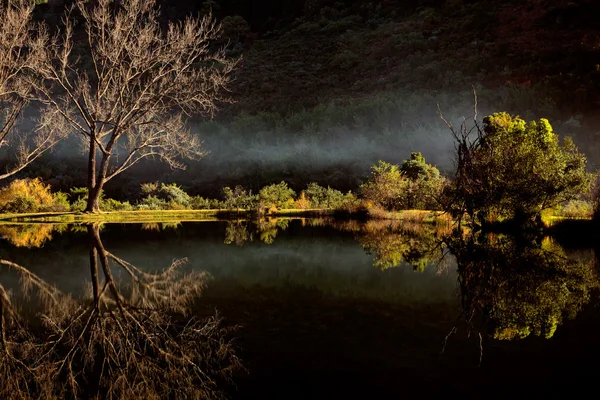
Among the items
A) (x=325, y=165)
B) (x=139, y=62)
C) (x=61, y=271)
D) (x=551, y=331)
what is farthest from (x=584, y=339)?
(x=325, y=165)

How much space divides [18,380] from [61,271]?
536 cm

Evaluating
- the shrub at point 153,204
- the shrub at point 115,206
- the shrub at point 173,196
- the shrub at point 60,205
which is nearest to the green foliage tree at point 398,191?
the shrub at point 173,196

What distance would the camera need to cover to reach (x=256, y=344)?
4934 millimetres

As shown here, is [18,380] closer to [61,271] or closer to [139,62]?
[61,271]

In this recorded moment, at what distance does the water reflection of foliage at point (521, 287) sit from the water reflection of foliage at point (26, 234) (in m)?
11.1

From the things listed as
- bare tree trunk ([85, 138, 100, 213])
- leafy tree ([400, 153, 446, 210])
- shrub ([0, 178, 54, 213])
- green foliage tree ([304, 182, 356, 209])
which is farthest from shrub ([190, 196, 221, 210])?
leafy tree ([400, 153, 446, 210])

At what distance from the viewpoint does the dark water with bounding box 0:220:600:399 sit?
4082mm

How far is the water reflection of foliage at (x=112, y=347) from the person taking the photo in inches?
162

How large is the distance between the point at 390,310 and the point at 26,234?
14.3 meters

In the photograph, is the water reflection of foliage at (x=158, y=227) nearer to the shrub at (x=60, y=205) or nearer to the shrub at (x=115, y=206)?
the shrub at (x=115, y=206)

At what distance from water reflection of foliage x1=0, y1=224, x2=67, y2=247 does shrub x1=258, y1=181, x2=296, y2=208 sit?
1182 cm

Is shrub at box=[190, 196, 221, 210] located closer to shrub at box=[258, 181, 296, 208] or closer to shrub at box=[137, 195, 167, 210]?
shrub at box=[137, 195, 167, 210]

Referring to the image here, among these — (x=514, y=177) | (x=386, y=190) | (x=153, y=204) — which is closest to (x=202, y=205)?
(x=153, y=204)

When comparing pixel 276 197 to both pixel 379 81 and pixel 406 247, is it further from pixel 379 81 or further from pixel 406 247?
pixel 379 81
